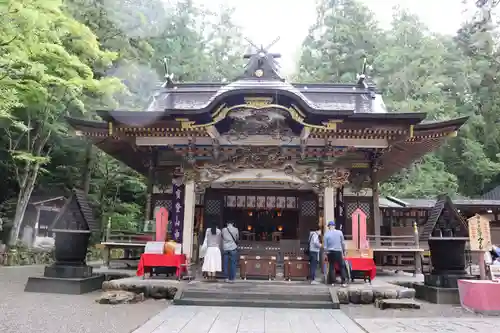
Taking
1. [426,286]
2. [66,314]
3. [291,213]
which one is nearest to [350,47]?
[291,213]

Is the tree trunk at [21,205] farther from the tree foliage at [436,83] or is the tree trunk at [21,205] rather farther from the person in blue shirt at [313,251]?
the tree foliage at [436,83]

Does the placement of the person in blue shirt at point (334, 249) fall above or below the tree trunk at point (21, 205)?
below

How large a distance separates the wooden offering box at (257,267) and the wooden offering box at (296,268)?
39 cm

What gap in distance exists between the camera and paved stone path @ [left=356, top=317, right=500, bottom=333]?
5.91 metres

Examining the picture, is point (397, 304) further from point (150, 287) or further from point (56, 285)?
point (56, 285)

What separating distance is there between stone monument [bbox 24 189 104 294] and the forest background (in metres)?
3.88

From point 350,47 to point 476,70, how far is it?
1039 cm

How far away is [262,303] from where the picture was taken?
809 cm

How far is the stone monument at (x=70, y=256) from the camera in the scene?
9.07m

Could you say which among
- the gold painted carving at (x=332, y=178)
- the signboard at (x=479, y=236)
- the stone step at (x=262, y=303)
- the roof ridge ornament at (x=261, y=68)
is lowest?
the stone step at (x=262, y=303)

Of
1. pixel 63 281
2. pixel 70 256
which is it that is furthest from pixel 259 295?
pixel 70 256

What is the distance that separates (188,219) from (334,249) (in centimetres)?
413

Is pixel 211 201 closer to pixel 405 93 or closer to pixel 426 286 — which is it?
pixel 426 286

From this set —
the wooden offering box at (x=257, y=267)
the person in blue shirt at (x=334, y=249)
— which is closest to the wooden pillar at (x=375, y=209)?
the person in blue shirt at (x=334, y=249)
